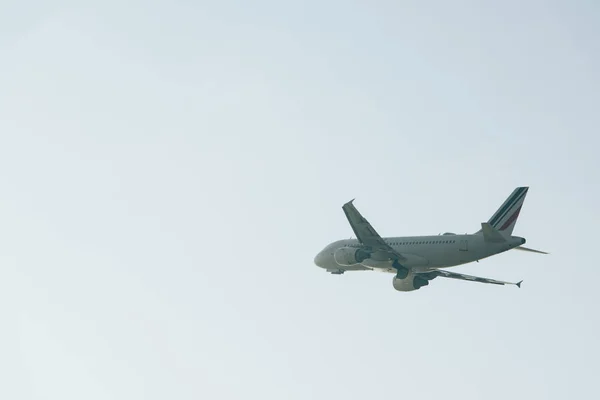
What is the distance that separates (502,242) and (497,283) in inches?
479

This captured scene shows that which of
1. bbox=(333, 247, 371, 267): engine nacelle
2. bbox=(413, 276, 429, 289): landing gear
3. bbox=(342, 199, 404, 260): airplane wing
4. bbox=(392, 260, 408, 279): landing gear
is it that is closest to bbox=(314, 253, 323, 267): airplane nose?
bbox=(333, 247, 371, 267): engine nacelle

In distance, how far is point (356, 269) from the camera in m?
95.1

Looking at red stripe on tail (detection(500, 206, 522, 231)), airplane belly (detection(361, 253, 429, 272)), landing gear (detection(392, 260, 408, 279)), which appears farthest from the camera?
landing gear (detection(392, 260, 408, 279))

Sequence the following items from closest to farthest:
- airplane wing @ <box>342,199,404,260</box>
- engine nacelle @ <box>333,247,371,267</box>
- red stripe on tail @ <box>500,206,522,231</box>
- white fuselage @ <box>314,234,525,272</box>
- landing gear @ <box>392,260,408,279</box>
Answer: white fuselage @ <box>314,234,525,272</box>, red stripe on tail @ <box>500,206,522,231</box>, airplane wing @ <box>342,199,404,260</box>, landing gear @ <box>392,260,408,279</box>, engine nacelle @ <box>333,247,371,267</box>

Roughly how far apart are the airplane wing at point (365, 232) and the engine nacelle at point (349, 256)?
1.27m

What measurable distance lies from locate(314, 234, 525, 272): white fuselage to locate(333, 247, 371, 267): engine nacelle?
0.23 meters

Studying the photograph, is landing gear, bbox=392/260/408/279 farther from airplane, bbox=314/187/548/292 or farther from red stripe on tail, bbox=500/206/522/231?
red stripe on tail, bbox=500/206/522/231

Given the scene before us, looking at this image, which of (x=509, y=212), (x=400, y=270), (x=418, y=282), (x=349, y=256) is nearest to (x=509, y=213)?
(x=509, y=212)

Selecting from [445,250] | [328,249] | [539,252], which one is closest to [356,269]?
[328,249]

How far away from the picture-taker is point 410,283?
94125 millimetres

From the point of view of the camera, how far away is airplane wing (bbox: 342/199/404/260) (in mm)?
87125

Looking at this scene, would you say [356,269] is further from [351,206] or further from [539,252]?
[539,252]

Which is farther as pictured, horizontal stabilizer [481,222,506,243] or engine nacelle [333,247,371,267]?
engine nacelle [333,247,371,267]

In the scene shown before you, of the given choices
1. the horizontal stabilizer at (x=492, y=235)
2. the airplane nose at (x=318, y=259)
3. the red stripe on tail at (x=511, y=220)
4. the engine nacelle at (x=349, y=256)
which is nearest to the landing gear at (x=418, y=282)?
the engine nacelle at (x=349, y=256)
